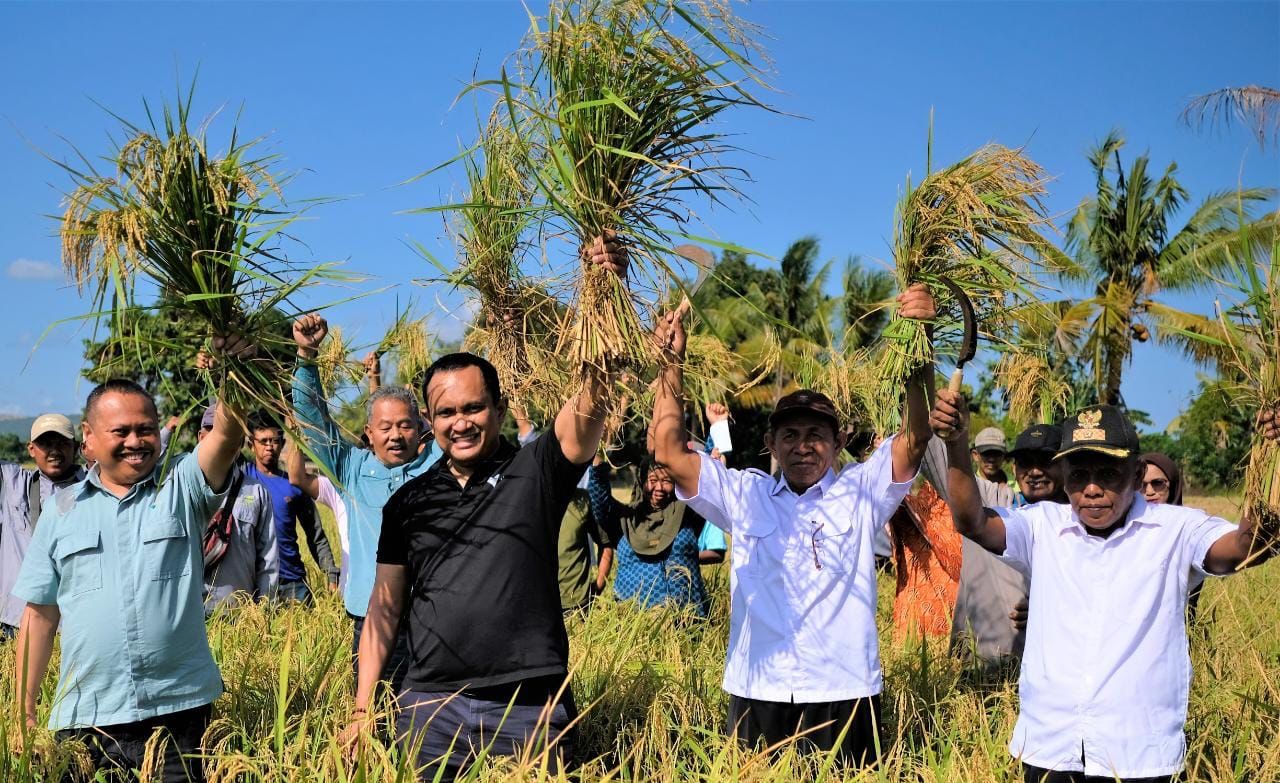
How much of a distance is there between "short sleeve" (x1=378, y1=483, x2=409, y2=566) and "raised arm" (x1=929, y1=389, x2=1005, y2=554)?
1.57 metres

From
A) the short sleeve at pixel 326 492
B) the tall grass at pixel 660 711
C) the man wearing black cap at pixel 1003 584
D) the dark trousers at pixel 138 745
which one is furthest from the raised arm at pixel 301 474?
the man wearing black cap at pixel 1003 584

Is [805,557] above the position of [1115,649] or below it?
above

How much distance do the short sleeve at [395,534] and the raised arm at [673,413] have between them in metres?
0.79

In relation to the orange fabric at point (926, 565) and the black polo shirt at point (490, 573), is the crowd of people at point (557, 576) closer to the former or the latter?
the black polo shirt at point (490, 573)

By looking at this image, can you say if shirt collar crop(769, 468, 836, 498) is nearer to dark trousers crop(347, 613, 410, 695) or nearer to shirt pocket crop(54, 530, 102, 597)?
dark trousers crop(347, 613, 410, 695)

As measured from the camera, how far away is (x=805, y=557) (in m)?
3.29

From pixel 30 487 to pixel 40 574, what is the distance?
2987mm

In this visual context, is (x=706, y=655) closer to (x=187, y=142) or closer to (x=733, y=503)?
(x=733, y=503)

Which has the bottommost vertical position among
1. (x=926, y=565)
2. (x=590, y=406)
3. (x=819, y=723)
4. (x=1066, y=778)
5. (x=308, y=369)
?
(x=1066, y=778)

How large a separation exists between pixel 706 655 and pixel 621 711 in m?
1.01

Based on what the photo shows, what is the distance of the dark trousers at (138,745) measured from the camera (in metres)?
2.96

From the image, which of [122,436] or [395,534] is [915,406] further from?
[122,436]

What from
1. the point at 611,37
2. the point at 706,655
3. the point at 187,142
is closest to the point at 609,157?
the point at 611,37

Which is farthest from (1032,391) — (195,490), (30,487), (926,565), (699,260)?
(30,487)
